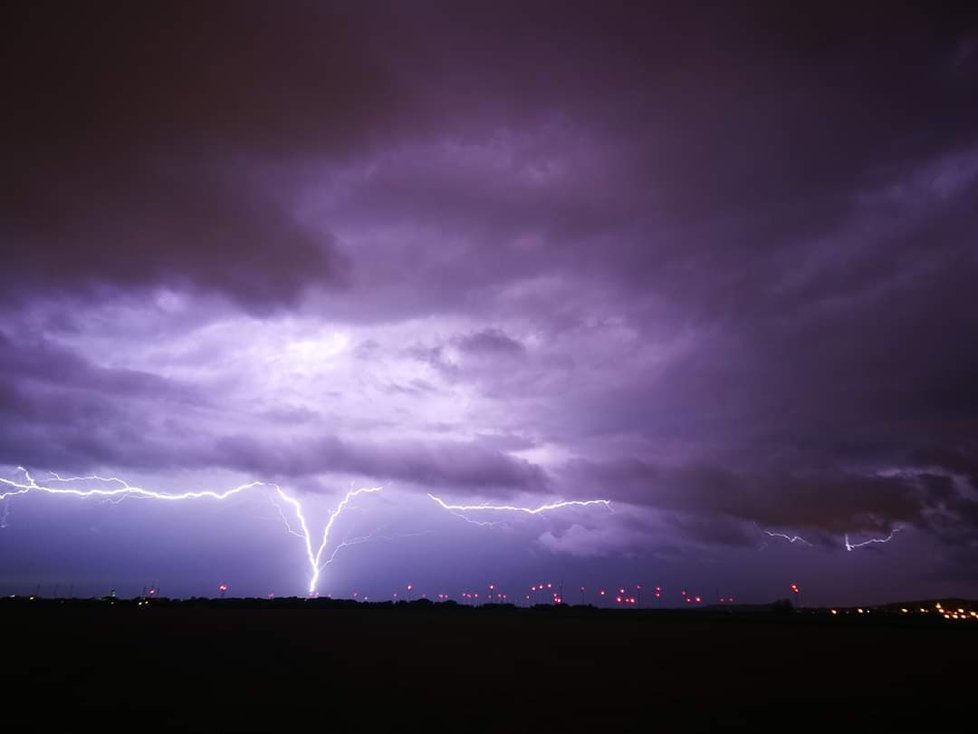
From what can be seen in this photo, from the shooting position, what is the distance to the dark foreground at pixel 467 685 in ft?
62.6

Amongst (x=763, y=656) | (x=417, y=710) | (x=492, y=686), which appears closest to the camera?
(x=417, y=710)

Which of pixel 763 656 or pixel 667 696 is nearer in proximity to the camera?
pixel 667 696

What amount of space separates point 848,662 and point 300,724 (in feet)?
102

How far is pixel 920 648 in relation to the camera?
152 feet

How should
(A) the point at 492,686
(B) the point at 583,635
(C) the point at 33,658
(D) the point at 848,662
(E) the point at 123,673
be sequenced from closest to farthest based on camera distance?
(A) the point at 492,686 < (E) the point at 123,673 < (C) the point at 33,658 < (D) the point at 848,662 < (B) the point at 583,635

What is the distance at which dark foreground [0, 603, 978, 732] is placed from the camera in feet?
62.6

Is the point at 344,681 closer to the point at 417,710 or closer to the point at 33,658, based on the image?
the point at 417,710

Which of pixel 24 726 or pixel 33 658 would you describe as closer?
pixel 24 726

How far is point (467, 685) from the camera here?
1000 inches

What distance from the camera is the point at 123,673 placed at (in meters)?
27.5

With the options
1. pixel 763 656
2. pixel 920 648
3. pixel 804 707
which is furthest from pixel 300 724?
pixel 920 648

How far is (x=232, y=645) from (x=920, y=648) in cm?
4732

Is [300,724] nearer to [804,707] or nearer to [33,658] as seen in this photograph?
[804,707]

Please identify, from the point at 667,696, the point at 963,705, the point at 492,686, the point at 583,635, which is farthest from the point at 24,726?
the point at 583,635
